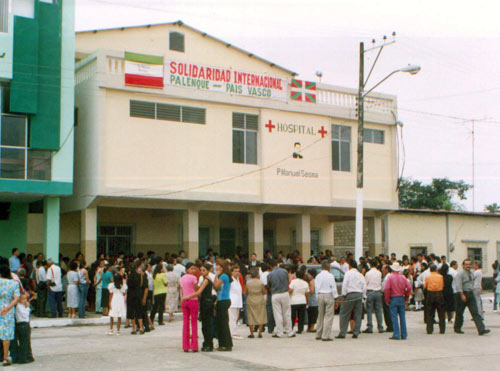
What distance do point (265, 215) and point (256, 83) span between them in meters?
7.09

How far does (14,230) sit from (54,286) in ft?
18.7

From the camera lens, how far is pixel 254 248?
2650 centimetres

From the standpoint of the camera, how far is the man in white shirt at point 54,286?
19.3 m

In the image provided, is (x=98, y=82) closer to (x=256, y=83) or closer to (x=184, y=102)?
(x=184, y=102)

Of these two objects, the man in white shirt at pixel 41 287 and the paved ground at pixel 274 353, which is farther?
the man in white shirt at pixel 41 287

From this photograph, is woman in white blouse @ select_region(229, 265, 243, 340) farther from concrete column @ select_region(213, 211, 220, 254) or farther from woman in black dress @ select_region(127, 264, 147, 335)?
concrete column @ select_region(213, 211, 220, 254)

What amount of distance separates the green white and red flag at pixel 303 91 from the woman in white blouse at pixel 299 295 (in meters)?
12.0

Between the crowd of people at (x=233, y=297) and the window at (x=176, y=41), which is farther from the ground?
the window at (x=176, y=41)

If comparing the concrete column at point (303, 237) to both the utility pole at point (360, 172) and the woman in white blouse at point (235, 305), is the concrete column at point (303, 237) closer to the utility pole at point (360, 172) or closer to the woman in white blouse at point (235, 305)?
the utility pole at point (360, 172)

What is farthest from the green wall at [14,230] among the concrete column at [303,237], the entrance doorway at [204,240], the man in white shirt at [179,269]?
the concrete column at [303,237]

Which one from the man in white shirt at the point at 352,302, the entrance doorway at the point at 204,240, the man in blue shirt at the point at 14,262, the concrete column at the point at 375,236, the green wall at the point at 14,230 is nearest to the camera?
the man in white shirt at the point at 352,302

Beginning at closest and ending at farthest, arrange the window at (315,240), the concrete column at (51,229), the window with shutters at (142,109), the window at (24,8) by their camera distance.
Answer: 1. the window at (24,8)
2. the concrete column at (51,229)
3. the window with shutters at (142,109)
4. the window at (315,240)

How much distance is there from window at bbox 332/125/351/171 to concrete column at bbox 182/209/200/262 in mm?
6647

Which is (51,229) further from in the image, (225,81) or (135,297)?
(225,81)
